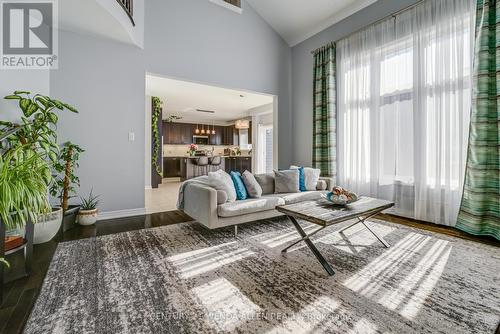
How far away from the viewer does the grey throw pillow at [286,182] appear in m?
3.54

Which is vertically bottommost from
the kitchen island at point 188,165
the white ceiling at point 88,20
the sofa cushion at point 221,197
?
the sofa cushion at point 221,197

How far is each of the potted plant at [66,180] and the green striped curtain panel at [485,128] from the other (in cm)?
485

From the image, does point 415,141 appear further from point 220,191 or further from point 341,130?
point 220,191

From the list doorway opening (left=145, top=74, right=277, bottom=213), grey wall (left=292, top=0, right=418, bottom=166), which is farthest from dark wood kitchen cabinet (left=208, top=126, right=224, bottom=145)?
grey wall (left=292, top=0, right=418, bottom=166)

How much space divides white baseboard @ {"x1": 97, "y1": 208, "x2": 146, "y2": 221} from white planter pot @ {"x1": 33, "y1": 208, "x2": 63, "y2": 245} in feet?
2.83

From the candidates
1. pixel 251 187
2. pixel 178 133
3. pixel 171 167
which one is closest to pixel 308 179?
pixel 251 187

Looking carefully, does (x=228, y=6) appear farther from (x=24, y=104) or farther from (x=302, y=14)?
(x=24, y=104)

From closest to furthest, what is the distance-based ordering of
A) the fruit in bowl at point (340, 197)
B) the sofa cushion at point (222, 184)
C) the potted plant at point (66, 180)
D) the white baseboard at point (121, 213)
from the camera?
the fruit in bowl at point (340, 197), the sofa cushion at point (222, 184), the potted plant at point (66, 180), the white baseboard at point (121, 213)

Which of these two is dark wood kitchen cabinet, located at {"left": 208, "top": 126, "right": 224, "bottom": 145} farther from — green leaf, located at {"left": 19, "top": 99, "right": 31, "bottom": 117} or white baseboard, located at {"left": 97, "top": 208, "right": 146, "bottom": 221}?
green leaf, located at {"left": 19, "top": 99, "right": 31, "bottom": 117}

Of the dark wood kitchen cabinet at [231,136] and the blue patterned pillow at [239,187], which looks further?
the dark wood kitchen cabinet at [231,136]

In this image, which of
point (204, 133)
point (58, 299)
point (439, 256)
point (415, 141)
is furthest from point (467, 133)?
point (204, 133)

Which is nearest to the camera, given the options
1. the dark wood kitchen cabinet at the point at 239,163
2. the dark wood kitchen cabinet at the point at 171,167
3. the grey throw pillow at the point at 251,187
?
the grey throw pillow at the point at 251,187

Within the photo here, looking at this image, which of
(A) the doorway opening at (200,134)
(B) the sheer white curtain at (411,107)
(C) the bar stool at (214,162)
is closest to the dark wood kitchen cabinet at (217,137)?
(A) the doorway opening at (200,134)

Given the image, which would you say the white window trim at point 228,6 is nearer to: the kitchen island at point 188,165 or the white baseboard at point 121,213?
the white baseboard at point 121,213
